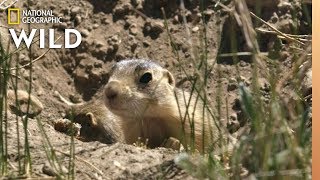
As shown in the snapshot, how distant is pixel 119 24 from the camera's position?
5457 mm

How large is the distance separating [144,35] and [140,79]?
102 cm

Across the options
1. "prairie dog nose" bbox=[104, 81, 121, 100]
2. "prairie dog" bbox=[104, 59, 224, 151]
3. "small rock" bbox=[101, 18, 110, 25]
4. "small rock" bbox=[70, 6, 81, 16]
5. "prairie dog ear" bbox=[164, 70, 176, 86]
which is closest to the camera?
"prairie dog nose" bbox=[104, 81, 121, 100]

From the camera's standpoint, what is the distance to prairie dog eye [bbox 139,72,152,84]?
4.49m

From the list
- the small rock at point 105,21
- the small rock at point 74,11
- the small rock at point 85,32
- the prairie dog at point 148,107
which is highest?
the small rock at point 74,11

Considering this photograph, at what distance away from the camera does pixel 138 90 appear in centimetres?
443

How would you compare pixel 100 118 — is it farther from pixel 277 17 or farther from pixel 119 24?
pixel 277 17

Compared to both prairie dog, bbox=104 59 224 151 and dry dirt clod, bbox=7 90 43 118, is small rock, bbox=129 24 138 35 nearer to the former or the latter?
prairie dog, bbox=104 59 224 151

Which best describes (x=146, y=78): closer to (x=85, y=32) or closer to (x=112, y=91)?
(x=112, y=91)

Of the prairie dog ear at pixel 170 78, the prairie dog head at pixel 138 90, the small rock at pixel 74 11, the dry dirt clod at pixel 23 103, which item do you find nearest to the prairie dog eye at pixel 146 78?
the prairie dog head at pixel 138 90

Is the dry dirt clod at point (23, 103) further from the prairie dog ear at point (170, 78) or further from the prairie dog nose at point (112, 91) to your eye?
the prairie dog ear at point (170, 78)

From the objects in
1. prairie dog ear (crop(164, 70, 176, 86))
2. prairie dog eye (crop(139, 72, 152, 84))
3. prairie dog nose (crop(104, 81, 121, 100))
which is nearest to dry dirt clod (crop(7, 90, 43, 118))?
prairie dog nose (crop(104, 81, 121, 100))

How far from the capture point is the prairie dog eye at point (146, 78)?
14.7 ft

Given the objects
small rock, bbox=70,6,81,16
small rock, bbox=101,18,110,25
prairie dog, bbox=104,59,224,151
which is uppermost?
small rock, bbox=70,6,81,16

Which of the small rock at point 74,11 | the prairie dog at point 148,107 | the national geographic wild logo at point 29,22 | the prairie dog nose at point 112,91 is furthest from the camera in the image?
the small rock at point 74,11
